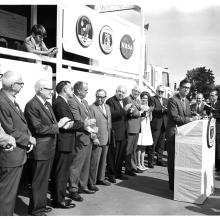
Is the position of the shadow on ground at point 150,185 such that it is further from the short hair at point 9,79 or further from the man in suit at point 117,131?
the short hair at point 9,79

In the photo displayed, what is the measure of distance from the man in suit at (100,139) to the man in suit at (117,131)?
28cm

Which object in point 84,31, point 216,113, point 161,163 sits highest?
point 84,31

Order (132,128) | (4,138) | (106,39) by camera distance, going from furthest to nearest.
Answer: (106,39) → (132,128) → (4,138)

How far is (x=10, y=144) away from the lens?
11.0ft

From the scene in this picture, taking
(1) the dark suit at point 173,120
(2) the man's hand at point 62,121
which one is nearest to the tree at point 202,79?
(1) the dark suit at point 173,120

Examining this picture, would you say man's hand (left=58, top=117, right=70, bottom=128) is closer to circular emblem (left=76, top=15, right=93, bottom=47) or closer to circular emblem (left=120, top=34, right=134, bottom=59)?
circular emblem (left=76, top=15, right=93, bottom=47)

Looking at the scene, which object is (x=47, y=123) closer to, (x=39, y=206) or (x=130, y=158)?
(x=39, y=206)

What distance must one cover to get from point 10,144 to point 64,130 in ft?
4.30

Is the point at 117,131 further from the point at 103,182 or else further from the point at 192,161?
the point at 192,161

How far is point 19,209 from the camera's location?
4578 millimetres

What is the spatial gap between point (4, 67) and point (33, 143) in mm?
1335

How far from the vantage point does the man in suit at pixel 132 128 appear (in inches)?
266

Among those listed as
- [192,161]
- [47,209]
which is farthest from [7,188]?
[192,161]

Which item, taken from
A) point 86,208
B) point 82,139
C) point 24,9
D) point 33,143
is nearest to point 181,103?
point 82,139
